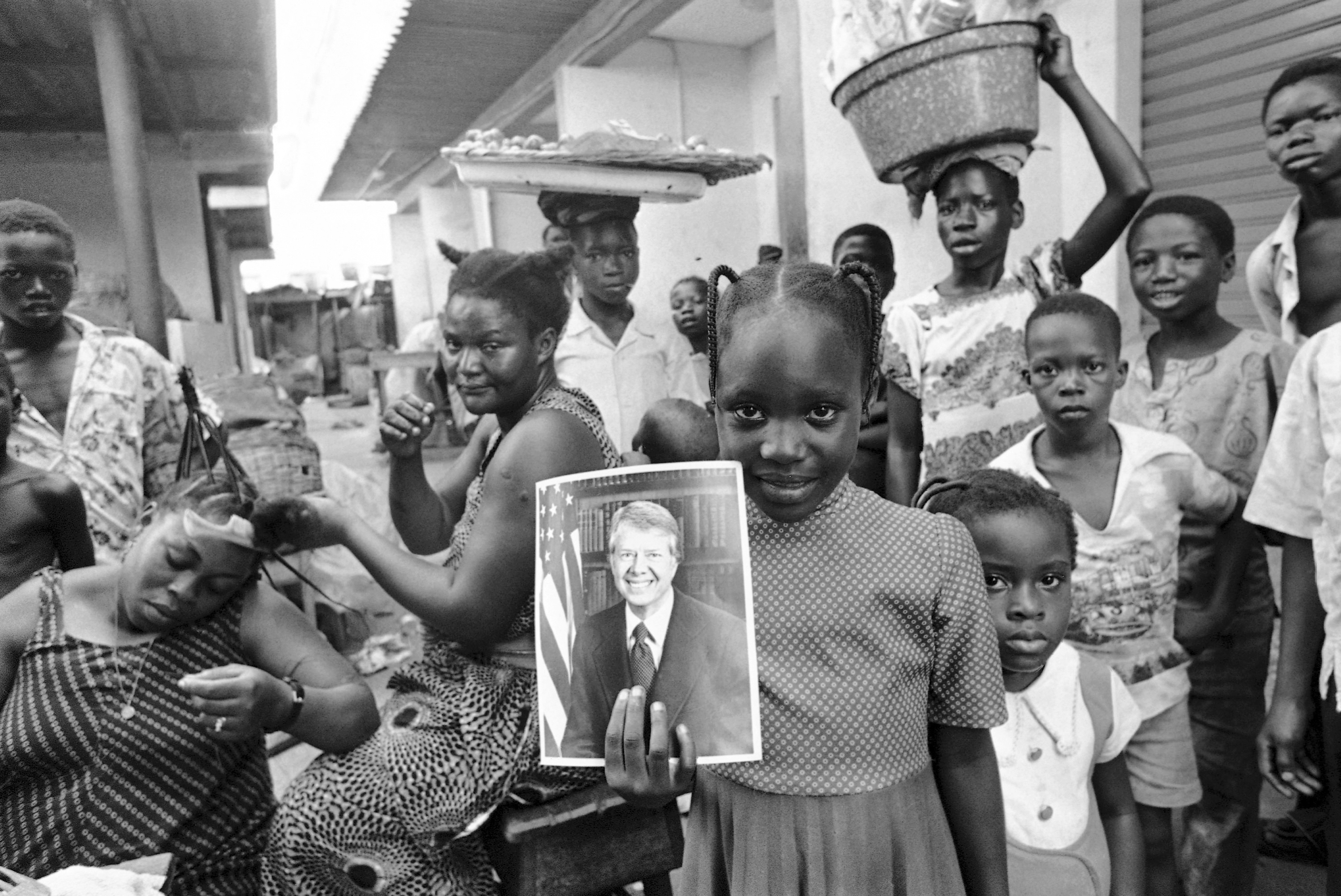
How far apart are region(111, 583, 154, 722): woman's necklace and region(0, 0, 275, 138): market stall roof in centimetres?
481

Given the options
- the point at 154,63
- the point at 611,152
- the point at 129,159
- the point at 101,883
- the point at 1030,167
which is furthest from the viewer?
the point at 154,63

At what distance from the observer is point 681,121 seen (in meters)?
7.06

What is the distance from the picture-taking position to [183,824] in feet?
6.31

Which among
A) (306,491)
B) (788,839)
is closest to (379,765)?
(788,839)

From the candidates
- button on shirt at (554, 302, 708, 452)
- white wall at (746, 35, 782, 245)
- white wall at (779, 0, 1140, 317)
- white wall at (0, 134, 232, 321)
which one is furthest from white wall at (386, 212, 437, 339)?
button on shirt at (554, 302, 708, 452)

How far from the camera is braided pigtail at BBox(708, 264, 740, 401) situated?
1.32 m

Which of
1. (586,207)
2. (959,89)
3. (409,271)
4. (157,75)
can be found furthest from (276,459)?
(409,271)

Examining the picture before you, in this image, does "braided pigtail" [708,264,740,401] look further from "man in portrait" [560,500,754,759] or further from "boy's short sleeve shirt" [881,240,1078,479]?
"boy's short sleeve shirt" [881,240,1078,479]

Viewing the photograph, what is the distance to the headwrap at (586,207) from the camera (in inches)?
137

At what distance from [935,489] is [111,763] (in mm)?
1686

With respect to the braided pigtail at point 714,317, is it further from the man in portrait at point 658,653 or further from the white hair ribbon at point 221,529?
the white hair ribbon at point 221,529

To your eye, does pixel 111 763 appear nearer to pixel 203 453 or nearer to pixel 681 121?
pixel 203 453

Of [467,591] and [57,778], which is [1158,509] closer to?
[467,591]

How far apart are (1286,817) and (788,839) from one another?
8.44 ft
